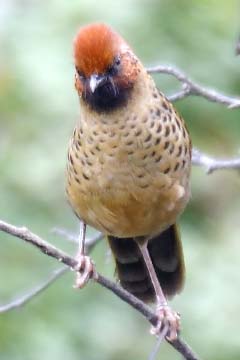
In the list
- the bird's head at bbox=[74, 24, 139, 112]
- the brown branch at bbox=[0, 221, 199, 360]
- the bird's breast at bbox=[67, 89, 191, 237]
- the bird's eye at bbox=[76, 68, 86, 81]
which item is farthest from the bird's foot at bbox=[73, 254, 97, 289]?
the bird's eye at bbox=[76, 68, 86, 81]

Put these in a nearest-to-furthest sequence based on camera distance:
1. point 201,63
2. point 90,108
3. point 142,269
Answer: point 90,108 < point 142,269 < point 201,63

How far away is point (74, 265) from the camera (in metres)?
6.29

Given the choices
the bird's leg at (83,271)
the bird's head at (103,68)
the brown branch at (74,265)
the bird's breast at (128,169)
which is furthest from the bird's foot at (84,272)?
the bird's head at (103,68)

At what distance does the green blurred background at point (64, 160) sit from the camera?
7871 millimetres

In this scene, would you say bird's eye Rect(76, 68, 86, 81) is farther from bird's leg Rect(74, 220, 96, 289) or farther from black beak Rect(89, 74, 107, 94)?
bird's leg Rect(74, 220, 96, 289)

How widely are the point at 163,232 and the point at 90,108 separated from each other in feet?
3.08

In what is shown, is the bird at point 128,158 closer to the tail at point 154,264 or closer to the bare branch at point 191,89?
the bare branch at point 191,89

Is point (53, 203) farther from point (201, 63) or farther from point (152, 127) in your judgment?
point (152, 127)

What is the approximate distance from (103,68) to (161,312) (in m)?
1.16

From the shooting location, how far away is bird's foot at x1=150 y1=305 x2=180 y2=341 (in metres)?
6.95

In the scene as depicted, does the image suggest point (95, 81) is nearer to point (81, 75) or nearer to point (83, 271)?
point (81, 75)

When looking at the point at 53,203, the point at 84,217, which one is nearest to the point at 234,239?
the point at 53,203

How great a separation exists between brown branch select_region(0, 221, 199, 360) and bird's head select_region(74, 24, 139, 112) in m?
0.72

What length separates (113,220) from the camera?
711 cm
